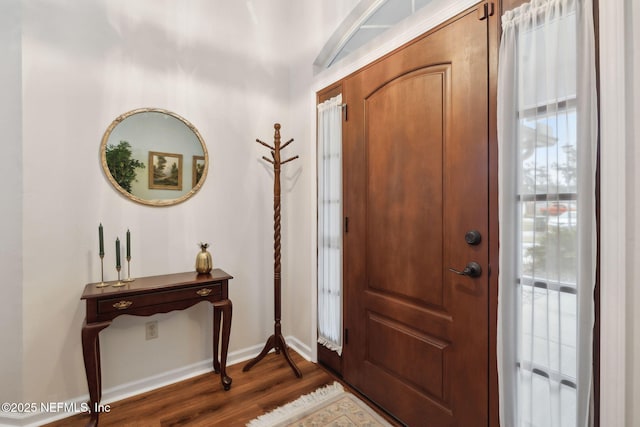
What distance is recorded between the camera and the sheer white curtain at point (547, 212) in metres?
1.03

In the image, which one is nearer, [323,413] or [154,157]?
[323,413]

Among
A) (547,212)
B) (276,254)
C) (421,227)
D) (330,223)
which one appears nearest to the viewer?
(547,212)

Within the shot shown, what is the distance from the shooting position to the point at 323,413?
1850mm

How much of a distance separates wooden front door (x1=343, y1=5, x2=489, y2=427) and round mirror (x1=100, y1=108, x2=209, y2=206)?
1.20m

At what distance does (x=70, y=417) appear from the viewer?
184cm

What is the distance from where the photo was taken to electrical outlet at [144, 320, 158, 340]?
213 centimetres

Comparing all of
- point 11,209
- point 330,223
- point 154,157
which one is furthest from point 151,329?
point 330,223

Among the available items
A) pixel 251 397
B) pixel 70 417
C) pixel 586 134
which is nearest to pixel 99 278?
pixel 70 417

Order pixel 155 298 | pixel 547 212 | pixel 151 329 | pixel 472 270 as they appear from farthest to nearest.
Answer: pixel 151 329 → pixel 155 298 → pixel 472 270 → pixel 547 212

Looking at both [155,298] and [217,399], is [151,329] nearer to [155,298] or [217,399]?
[155,298]

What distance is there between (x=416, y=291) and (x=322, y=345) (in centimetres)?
112

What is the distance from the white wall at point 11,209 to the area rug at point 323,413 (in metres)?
1.44

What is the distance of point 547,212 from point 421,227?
596 mm

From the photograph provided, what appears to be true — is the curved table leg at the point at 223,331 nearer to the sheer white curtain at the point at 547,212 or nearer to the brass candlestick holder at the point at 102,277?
the brass candlestick holder at the point at 102,277
